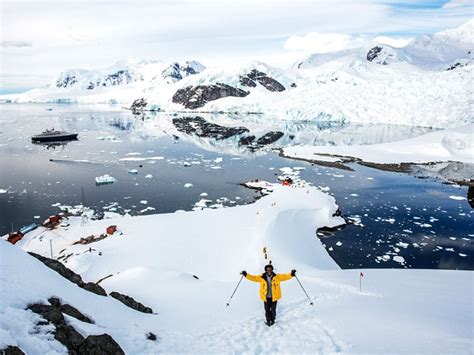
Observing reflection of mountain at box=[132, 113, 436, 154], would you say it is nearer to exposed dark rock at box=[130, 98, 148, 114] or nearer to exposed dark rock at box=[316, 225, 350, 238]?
exposed dark rock at box=[316, 225, 350, 238]

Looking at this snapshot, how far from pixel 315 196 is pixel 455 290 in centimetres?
1689

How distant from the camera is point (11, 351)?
536 cm

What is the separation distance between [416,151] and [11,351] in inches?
2061

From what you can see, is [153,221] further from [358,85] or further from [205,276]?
[358,85]

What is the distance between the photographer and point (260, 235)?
19688 millimetres

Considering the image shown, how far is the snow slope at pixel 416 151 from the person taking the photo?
151ft

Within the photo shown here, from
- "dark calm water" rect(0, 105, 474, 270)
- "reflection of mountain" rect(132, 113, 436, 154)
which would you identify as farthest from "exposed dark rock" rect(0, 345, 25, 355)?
"reflection of mountain" rect(132, 113, 436, 154)

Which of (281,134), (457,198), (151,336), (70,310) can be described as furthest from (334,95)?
(70,310)

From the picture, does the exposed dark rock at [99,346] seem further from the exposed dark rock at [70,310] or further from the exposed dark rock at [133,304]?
the exposed dark rock at [133,304]

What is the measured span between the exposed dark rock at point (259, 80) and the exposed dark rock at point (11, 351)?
140m

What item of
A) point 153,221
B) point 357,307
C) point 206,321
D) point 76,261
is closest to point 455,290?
point 357,307

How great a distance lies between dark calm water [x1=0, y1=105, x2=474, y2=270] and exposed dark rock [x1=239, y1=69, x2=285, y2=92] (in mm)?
88646

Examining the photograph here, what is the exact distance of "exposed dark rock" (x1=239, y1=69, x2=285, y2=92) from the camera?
14038cm

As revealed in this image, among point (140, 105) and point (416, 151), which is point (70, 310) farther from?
point (140, 105)
